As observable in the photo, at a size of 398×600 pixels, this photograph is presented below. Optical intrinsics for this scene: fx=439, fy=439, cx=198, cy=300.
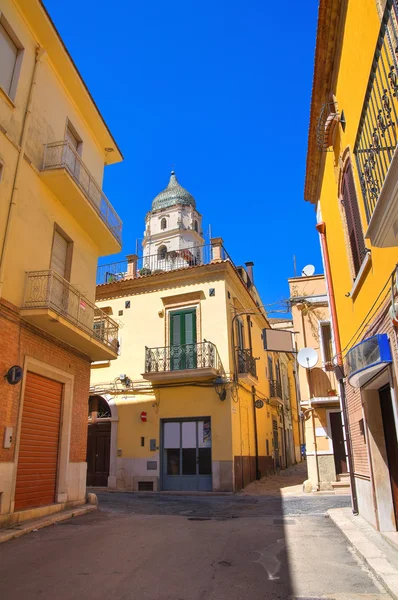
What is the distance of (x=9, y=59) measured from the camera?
9.19 metres

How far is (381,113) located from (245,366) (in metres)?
14.3

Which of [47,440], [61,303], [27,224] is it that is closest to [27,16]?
[27,224]

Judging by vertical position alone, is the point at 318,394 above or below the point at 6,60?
below

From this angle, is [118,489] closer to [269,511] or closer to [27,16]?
[269,511]

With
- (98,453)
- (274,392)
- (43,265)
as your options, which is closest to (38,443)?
(43,265)

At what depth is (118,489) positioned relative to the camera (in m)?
16.8

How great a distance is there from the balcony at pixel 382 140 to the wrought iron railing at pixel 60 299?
6.64 meters

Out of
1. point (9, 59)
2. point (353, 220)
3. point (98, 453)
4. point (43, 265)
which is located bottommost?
point (98, 453)

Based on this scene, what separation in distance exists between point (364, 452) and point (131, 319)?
13057mm

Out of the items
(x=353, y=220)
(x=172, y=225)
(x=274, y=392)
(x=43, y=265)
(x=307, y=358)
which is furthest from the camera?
(x=172, y=225)

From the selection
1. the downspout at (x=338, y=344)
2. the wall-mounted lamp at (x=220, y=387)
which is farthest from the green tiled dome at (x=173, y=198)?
the downspout at (x=338, y=344)

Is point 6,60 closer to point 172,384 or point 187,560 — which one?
point 187,560

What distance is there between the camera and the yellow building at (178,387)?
1648cm

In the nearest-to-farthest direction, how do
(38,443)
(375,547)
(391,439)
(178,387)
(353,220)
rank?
(375,547), (391,439), (353,220), (38,443), (178,387)
